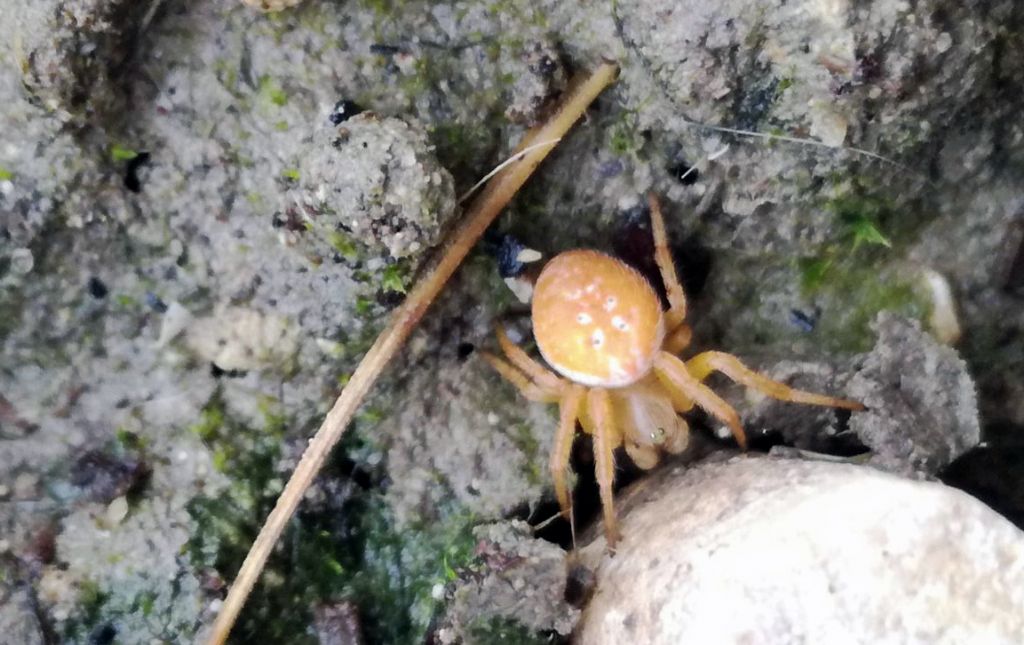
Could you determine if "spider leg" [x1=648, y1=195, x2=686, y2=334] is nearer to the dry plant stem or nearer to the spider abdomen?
the spider abdomen

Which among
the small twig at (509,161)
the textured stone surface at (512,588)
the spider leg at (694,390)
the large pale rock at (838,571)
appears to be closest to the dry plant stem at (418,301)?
the small twig at (509,161)

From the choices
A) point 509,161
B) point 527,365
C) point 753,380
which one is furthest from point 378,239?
point 753,380

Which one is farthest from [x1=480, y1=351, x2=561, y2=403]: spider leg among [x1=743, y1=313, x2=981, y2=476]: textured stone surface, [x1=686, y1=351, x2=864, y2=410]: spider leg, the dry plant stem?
[x1=743, y1=313, x2=981, y2=476]: textured stone surface

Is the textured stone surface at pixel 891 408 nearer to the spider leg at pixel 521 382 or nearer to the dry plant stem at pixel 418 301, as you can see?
the spider leg at pixel 521 382

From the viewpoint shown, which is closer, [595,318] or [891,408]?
[891,408]

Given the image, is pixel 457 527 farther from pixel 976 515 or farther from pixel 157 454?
pixel 976 515

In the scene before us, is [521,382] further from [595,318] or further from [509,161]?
[509,161]
